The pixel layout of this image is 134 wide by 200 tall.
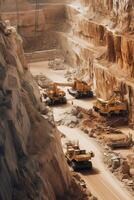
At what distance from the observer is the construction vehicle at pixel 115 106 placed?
37.5 meters

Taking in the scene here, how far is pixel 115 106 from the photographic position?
123 feet

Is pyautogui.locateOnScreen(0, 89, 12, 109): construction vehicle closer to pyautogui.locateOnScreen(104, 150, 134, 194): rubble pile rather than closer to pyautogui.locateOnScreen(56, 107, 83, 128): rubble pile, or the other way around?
pyautogui.locateOnScreen(104, 150, 134, 194): rubble pile

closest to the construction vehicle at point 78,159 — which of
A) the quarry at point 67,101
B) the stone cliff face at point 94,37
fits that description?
the quarry at point 67,101

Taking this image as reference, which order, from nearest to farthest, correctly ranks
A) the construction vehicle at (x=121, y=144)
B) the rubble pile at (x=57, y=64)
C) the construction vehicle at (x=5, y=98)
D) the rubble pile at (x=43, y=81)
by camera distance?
1. the construction vehicle at (x=5, y=98)
2. the construction vehicle at (x=121, y=144)
3. the rubble pile at (x=43, y=81)
4. the rubble pile at (x=57, y=64)

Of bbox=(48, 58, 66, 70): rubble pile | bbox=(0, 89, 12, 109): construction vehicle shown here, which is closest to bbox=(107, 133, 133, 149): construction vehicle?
bbox=(0, 89, 12, 109): construction vehicle

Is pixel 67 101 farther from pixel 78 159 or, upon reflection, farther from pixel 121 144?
pixel 78 159

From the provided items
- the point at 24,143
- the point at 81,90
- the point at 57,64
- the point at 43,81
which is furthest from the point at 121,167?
the point at 57,64

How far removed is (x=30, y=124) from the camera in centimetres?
2161

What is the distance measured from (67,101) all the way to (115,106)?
281 inches

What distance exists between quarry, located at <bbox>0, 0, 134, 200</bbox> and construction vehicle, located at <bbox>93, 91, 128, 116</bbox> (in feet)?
0.21

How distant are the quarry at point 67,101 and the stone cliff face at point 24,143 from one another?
4cm

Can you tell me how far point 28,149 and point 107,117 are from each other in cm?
1815

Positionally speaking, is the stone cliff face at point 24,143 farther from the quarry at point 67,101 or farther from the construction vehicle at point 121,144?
the construction vehicle at point 121,144

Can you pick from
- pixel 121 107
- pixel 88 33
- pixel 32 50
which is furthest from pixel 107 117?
pixel 32 50
